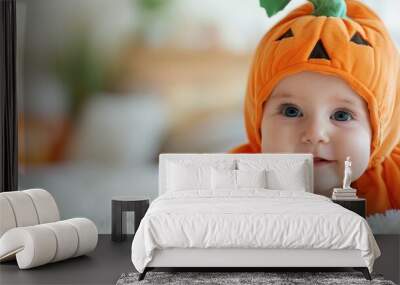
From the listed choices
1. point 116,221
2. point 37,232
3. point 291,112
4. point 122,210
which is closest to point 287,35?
point 291,112

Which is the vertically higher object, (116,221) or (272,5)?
(272,5)

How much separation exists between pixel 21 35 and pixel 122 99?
1.33m

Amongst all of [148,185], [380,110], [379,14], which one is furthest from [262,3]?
[148,185]

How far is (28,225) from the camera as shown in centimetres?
561

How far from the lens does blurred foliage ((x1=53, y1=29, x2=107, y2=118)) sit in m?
7.17

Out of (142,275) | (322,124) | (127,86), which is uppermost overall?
(127,86)

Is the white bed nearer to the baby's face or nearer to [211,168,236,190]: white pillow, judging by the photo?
[211,168,236,190]: white pillow

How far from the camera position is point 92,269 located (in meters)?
5.29

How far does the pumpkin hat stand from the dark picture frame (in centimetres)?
238

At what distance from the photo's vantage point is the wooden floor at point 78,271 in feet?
16.0

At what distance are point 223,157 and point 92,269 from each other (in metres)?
2.11

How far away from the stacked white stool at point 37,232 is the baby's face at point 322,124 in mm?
2390

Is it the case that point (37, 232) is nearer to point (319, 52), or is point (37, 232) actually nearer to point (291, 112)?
point (291, 112)

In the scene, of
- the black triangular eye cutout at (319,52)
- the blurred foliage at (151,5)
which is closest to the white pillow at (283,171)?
the black triangular eye cutout at (319,52)
